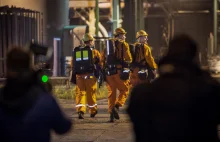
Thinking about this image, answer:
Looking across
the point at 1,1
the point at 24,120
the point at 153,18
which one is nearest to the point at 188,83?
the point at 24,120

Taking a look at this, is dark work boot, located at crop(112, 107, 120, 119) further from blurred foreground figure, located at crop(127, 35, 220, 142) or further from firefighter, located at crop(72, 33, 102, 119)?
blurred foreground figure, located at crop(127, 35, 220, 142)

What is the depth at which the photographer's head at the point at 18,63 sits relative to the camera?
4.50 meters

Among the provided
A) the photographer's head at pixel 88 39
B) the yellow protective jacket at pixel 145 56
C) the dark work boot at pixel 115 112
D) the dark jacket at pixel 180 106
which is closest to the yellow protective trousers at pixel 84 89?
the dark work boot at pixel 115 112

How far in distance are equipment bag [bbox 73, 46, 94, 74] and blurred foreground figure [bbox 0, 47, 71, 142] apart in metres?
7.56

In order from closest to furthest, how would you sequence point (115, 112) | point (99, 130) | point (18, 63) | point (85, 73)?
point (18, 63), point (99, 130), point (115, 112), point (85, 73)

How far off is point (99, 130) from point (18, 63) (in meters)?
6.57

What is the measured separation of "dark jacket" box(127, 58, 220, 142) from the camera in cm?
429

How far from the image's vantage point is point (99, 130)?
11.0m

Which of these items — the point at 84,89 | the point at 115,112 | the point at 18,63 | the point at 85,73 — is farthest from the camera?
the point at 84,89

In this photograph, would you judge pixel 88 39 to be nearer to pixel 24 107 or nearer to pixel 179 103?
pixel 24 107

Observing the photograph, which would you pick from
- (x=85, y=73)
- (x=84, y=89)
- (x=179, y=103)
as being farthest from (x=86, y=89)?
(x=179, y=103)

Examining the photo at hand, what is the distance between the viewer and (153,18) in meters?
46.9

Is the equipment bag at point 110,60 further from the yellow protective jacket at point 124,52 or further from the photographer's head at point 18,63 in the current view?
the photographer's head at point 18,63

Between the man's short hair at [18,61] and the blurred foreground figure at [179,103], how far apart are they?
0.87 meters
